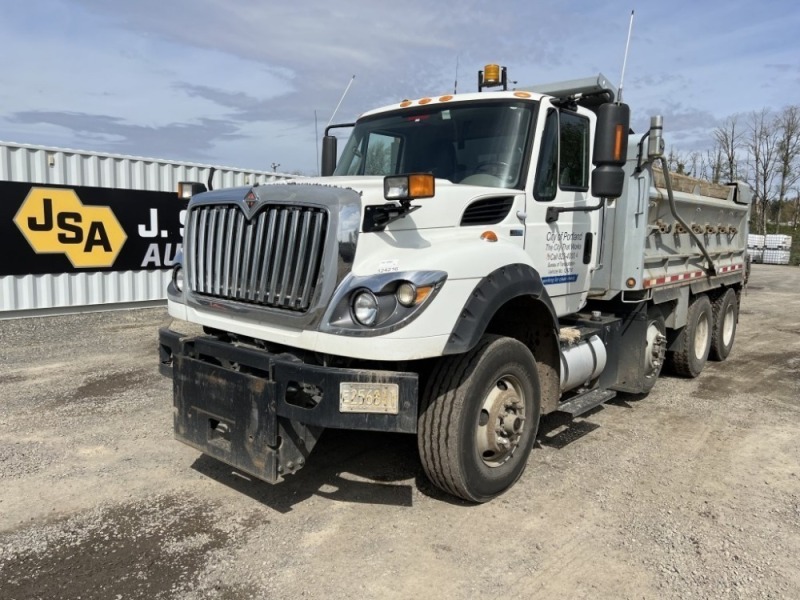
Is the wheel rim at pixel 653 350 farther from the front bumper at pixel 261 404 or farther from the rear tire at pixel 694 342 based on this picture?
the front bumper at pixel 261 404

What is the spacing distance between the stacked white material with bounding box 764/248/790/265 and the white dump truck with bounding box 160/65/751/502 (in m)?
32.0

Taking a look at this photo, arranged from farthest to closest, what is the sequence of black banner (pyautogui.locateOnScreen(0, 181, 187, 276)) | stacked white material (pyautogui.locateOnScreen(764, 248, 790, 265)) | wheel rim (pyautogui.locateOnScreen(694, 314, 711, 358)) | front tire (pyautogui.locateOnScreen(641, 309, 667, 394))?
stacked white material (pyautogui.locateOnScreen(764, 248, 790, 265)) < black banner (pyautogui.locateOnScreen(0, 181, 187, 276)) < wheel rim (pyautogui.locateOnScreen(694, 314, 711, 358)) < front tire (pyautogui.locateOnScreen(641, 309, 667, 394))

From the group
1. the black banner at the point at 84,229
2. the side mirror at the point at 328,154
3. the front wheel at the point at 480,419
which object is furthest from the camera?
the black banner at the point at 84,229

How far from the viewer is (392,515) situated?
12.0ft

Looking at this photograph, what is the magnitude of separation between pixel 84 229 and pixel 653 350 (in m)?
9.38

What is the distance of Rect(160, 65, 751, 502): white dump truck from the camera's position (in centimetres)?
314

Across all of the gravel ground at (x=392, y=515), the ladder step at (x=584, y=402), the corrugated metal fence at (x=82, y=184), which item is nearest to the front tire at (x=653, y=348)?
the gravel ground at (x=392, y=515)

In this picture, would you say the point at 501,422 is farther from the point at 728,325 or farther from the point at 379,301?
the point at 728,325

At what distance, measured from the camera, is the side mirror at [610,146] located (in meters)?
3.75

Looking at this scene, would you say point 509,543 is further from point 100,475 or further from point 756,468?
A: point 100,475

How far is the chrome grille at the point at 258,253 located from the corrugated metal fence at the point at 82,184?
757 cm

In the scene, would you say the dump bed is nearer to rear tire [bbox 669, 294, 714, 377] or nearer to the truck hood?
rear tire [bbox 669, 294, 714, 377]

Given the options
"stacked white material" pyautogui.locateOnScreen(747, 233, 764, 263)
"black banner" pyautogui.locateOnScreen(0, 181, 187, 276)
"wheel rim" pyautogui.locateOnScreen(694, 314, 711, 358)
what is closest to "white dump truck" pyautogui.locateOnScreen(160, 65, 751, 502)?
"wheel rim" pyautogui.locateOnScreen(694, 314, 711, 358)

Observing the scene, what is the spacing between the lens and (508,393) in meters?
3.85
